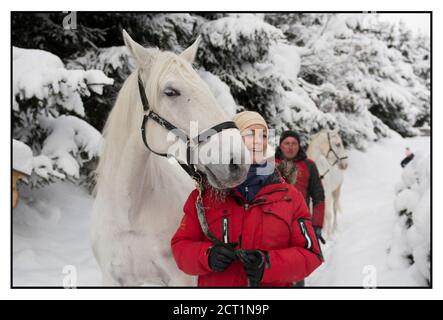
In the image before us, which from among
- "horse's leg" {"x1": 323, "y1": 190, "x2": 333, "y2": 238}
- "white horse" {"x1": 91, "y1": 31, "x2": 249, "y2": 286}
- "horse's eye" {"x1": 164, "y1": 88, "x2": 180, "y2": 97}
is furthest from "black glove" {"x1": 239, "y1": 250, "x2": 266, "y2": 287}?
"horse's leg" {"x1": 323, "y1": 190, "x2": 333, "y2": 238}


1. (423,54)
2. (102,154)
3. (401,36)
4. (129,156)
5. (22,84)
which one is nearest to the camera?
(129,156)

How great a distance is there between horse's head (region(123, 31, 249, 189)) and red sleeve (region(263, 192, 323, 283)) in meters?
0.31

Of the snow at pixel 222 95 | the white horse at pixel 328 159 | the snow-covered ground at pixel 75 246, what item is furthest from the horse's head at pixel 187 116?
the white horse at pixel 328 159

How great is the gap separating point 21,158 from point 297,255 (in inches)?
123

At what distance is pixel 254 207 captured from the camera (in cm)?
173

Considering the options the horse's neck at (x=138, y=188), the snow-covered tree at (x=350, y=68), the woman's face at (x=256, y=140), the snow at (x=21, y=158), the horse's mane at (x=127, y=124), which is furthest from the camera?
the snow-covered tree at (x=350, y=68)

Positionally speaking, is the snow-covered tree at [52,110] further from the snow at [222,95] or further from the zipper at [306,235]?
the zipper at [306,235]

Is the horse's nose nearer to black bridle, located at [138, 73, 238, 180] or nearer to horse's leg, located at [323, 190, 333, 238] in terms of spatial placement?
black bridle, located at [138, 73, 238, 180]

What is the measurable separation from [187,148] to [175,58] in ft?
1.58

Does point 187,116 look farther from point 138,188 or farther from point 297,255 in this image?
point 297,255

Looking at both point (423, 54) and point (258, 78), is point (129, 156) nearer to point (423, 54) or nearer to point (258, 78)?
point (258, 78)

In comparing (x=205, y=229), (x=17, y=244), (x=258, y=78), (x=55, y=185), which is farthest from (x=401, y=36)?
(x=205, y=229)

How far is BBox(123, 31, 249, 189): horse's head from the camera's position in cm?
166

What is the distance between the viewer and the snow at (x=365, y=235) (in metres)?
4.27
